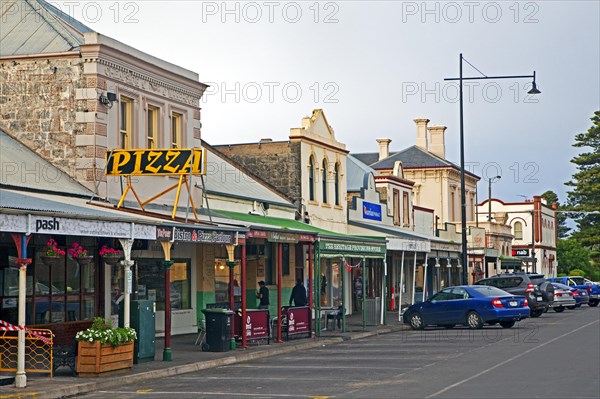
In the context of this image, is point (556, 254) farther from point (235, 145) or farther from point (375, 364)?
point (375, 364)

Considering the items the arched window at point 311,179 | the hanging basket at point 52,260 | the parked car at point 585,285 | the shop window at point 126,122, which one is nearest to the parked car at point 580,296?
the parked car at point 585,285

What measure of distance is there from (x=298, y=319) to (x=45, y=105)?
8.99 metres

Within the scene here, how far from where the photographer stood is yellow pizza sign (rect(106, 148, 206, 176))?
80.8ft

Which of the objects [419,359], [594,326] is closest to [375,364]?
[419,359]

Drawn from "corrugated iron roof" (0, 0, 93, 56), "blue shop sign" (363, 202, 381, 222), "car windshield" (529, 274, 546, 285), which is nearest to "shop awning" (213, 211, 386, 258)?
"corrugated iron roof" (0, 0, 93, 56)

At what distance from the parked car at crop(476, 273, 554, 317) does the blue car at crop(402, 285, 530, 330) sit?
655 centimetres

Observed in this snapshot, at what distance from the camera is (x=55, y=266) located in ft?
78.6

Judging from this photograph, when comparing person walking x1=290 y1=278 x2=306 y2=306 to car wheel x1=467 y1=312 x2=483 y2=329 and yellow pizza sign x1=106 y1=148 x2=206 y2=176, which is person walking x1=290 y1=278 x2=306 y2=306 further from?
yellow pizza sign x1=106 y1=148 x2=206 y2=176

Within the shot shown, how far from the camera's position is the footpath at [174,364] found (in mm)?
17062

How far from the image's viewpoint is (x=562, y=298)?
45750 mm

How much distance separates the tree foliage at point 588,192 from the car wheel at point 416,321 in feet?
248

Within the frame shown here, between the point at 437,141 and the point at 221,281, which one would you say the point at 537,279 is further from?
the point at 437,141

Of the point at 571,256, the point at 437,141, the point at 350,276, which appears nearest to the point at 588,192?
the point at 571,256

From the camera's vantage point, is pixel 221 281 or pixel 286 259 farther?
pixel 286 259
